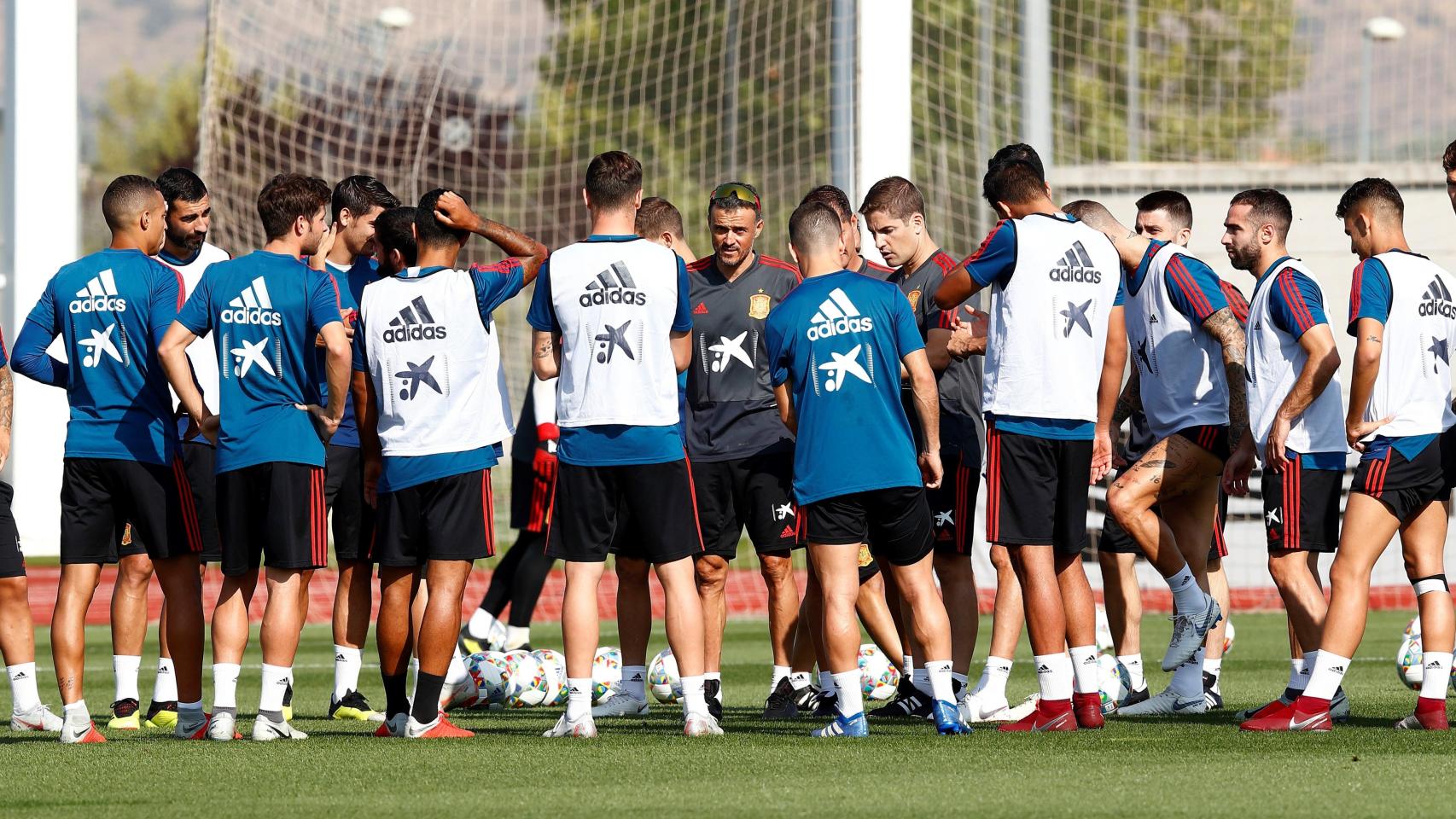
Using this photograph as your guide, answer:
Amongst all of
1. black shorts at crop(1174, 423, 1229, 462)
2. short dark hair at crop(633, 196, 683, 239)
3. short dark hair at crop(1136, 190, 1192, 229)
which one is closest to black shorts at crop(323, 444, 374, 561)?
short dark hair at crop(633, 196, 683, 239)

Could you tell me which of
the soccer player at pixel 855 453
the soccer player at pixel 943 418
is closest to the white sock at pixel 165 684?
the soccer player at pixel 855 453

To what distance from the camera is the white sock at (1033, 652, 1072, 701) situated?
23.4 feet

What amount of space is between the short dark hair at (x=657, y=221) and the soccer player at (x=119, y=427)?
2256 mm

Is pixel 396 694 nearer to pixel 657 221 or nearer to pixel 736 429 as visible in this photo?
pixel 736 429

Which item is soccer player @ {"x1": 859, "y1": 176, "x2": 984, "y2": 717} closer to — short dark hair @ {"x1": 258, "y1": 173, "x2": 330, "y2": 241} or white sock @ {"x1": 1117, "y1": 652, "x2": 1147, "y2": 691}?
white sock @ {"x1": 1117, "y1": 652, "x2": 1147, "y2": 691}

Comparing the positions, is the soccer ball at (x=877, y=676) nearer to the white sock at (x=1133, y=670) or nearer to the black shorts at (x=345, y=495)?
the white sock at (x=1133, y=670)

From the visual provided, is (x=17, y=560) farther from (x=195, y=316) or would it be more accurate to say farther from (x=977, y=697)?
(x=977, y=697)

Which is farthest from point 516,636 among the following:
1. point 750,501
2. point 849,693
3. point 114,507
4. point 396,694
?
point 849,693

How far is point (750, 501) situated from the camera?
845 centimetres

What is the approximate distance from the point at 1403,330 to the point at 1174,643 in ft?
5.92

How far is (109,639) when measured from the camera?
13633 millimetres

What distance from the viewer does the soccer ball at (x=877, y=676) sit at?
8.86m

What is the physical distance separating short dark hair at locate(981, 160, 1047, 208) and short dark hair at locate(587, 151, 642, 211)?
1.45 metres

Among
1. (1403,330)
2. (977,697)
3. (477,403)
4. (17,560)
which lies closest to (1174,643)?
(977,697)
